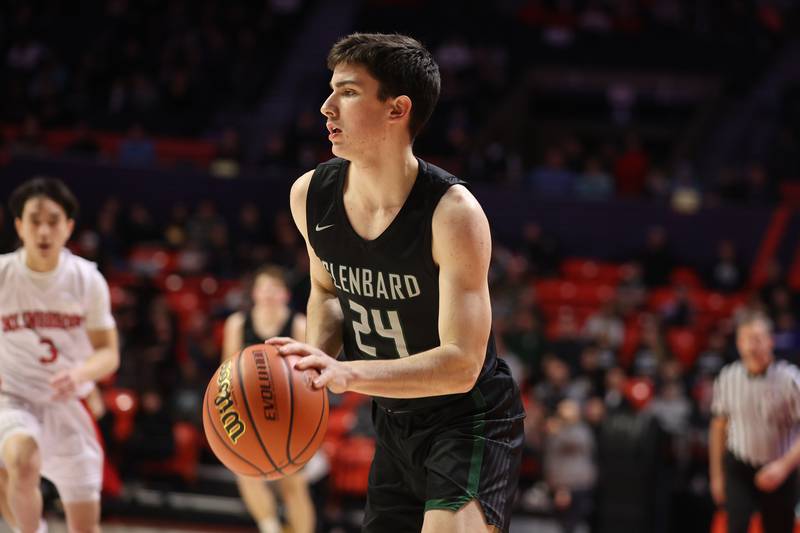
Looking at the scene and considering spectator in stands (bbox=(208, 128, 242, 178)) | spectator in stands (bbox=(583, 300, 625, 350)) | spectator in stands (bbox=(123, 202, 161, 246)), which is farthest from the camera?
spectator in stands (bbox=(208, 128, 242, 178))

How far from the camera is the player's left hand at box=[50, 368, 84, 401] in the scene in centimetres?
470

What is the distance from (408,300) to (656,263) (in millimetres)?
10603

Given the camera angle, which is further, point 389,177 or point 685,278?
point 685,278

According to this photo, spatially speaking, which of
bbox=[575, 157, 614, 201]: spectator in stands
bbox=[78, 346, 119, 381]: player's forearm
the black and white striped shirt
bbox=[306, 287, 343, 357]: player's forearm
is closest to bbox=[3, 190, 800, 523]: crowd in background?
bbox=[575, 157, 614, 201]: spectator in stands

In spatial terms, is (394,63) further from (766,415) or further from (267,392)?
(766,415)

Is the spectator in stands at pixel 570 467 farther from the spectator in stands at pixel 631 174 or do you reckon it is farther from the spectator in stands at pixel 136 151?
the spectator in stands at pixel 136 151

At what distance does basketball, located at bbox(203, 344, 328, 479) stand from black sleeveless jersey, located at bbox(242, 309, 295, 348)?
3800 millimetres

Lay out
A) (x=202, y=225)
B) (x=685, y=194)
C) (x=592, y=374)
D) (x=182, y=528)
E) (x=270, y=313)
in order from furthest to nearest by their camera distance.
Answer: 1. (x=685, y=194)
2. (x=202, y=225)
3. (x=592, y=374)
4. (x=182, y=528)
5. (x=270, y=313)

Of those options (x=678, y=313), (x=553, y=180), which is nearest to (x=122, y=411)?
(x=678, y=313)

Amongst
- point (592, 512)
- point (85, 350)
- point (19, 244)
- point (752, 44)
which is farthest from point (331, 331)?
point (752, 44)

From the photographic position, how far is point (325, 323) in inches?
145

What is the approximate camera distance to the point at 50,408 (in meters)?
4.85

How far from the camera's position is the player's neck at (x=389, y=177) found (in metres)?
3.38

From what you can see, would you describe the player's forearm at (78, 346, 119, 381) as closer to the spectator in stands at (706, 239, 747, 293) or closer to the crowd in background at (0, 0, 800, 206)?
the spectator in stands at (706, 239, 747, 293)
